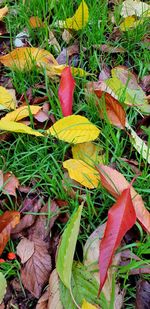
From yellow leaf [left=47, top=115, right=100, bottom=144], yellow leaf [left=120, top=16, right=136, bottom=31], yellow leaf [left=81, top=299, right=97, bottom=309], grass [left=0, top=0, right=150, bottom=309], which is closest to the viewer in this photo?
yellow leaf [left=81, top=299, right=97, bottom=309]

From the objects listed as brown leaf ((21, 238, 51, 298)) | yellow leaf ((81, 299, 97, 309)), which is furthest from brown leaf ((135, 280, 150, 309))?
brown leaf ((21, 238, 51, 298))

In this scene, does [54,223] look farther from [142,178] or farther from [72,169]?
[142,178]

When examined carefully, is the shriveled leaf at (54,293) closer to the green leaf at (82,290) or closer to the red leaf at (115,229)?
the green leaf at (82,290)

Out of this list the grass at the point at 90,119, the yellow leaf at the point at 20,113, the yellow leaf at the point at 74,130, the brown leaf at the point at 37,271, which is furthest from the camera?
the yellow leaf at the point at 20,113

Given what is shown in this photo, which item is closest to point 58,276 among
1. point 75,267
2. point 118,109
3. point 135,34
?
point 75,267

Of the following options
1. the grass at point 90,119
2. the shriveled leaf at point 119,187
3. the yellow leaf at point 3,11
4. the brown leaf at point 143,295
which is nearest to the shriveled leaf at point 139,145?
the grass at point 90,119

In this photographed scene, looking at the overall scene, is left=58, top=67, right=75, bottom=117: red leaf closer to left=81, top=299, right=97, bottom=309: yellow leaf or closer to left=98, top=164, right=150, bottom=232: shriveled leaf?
left=98, top=164, right=150, bottom=232: shriveled leaf
